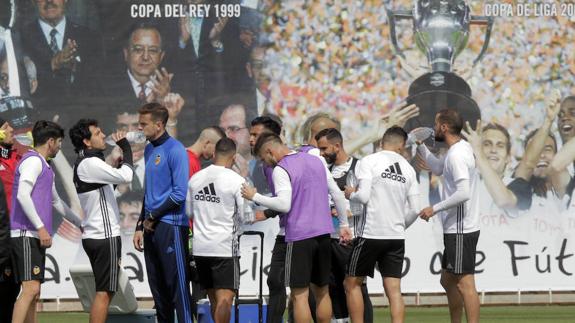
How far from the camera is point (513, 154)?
51.0ft

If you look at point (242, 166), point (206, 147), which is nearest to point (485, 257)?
point (242, 166)

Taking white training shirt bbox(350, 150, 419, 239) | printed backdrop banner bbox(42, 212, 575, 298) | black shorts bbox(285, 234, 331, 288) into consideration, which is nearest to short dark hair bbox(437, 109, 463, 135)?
white training shirt bbox(350, 150, 419, 239)

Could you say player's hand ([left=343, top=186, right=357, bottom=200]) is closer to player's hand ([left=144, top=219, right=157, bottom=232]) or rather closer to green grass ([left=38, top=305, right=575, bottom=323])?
player's hand ([left=144, top=219, right=157, bottom=232])

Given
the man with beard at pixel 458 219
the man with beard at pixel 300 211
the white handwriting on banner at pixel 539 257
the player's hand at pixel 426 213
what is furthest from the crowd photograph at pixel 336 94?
the man with beard at pixel 300 211

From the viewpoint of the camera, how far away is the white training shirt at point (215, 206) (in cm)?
1061

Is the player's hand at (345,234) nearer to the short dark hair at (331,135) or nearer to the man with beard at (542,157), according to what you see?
the short dark hair at (331,135)

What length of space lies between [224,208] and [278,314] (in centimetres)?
99

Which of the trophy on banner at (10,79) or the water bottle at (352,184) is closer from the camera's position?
the water bottle at (352,184)

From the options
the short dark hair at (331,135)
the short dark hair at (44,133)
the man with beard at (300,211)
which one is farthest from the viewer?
the short dark hair at (331,135)

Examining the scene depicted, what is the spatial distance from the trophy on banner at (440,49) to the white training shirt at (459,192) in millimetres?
4118

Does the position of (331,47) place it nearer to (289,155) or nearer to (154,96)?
(154,96)

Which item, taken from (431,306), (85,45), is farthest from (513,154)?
(85,45)

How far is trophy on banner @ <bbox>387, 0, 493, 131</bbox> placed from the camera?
15508 millimetres

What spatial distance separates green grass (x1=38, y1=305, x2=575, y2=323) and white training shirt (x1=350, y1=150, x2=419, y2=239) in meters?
2.95
